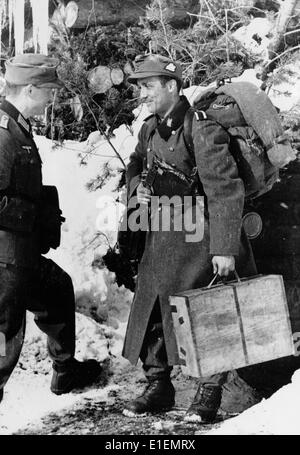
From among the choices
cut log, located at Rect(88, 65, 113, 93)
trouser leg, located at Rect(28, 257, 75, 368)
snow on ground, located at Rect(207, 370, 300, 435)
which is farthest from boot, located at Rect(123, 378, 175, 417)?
cut log, located at Rect(88, 65, 113, 93)

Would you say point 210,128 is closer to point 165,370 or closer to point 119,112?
point 119,112

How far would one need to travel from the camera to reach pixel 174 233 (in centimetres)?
303

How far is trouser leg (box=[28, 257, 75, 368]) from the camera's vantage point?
3.11 m

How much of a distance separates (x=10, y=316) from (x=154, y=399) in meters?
0.87

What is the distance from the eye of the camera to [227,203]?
9.14ft

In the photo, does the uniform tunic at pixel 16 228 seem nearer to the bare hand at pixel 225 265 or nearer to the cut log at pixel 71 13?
the bare hand at pixel 225 265

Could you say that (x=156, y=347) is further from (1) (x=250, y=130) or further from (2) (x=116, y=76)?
(2) (x=116, y=76)

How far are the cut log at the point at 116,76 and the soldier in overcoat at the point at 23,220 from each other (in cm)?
76

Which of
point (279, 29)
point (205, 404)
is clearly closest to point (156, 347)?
point (205, 404)

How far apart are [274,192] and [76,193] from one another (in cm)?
118

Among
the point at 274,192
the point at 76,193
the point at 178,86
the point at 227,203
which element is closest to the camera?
the point at 227,203

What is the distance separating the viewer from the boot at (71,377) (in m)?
3.21

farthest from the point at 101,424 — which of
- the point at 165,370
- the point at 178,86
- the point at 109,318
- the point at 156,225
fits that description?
the point at 178,86

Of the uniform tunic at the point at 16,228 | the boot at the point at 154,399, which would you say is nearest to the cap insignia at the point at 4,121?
the uniform tunic at the point at 16,228
